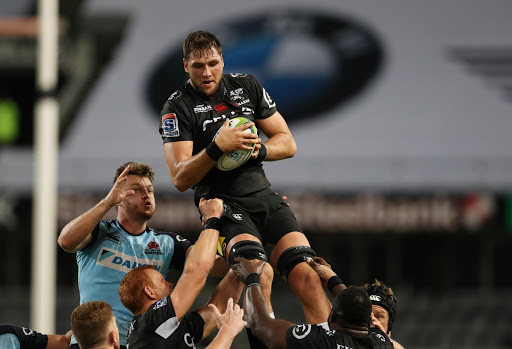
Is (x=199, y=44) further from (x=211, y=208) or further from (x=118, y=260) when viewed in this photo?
(x=118, y=260)

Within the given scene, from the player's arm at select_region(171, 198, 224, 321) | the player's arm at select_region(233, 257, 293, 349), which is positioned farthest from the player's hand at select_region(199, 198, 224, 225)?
the player's arm at select_region(233, 257, 293, 349)

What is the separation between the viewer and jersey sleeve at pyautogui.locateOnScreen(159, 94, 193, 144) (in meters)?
5.06

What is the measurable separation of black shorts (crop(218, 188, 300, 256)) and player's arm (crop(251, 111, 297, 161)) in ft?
1.00

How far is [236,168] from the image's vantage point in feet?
17.1

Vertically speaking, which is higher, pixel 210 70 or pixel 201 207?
pixel 210 70

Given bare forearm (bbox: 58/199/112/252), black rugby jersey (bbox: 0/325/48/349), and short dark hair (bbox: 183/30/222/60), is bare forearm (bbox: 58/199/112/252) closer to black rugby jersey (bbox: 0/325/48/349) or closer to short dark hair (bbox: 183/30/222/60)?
black rugby jersey (bbox: 0/325/48/349)

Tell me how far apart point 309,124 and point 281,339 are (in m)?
20.9

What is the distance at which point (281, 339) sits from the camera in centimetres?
465

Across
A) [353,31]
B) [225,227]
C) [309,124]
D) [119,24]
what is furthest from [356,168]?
[225,227]

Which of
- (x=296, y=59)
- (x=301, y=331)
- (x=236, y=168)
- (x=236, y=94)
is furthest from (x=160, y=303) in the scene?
(x=296, y=59)

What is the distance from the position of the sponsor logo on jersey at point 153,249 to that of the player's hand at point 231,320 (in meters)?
1.10

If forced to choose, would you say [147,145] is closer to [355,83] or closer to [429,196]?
[355,83]

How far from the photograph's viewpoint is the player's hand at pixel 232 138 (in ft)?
15.5

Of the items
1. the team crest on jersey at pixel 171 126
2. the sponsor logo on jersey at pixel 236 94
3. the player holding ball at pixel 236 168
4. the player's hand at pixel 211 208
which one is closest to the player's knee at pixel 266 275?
the player holding ball at pixel 236 168
